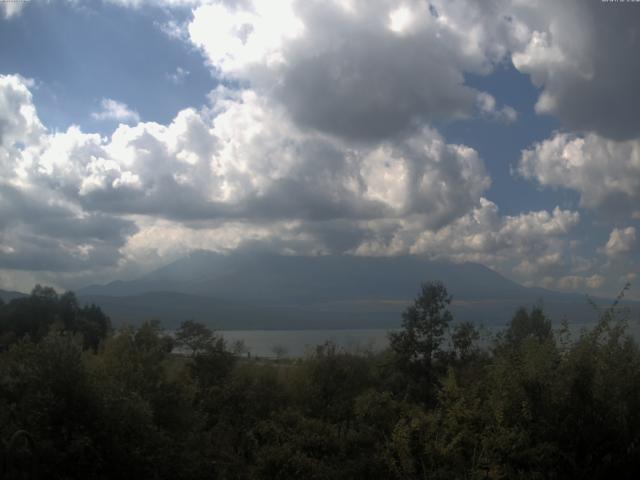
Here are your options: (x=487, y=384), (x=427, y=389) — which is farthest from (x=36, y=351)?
(x=427, y=389)

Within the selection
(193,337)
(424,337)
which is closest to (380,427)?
(424,337)

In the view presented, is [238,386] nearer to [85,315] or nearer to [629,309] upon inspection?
[629,309]

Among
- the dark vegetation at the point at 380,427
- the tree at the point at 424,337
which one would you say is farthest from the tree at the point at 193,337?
the dark vegetation at the point at 380,427

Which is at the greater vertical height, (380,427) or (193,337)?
(193,337)

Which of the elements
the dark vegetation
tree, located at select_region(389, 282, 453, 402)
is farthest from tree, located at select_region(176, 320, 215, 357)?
the dark vegetation

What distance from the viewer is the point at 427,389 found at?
30.7 metres

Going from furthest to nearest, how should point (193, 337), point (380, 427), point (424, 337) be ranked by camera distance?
point (193, 337) < point (424, 337) < point (380, 427)

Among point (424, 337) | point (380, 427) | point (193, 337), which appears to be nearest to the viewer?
point (380, 427)

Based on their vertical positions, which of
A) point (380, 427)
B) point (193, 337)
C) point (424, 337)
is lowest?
point (380, 427)

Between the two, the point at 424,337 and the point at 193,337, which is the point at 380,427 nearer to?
the point at 424,337

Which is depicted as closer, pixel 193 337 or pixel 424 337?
pixel 424 337

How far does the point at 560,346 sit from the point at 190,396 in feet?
42.7

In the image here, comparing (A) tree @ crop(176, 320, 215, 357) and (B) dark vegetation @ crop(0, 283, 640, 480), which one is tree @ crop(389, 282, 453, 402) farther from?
(A) tree @ crop(176, 320, 215, 357)

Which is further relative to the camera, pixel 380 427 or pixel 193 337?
pixel 193 337
